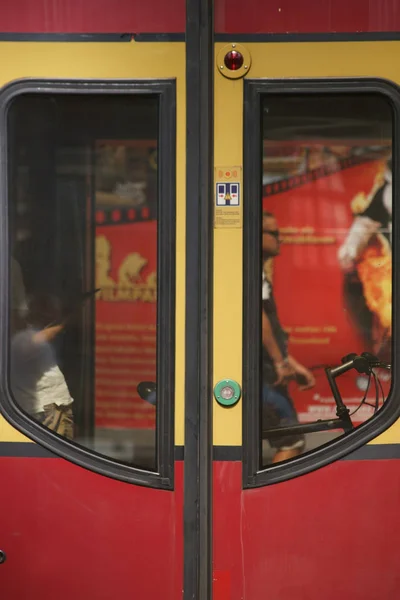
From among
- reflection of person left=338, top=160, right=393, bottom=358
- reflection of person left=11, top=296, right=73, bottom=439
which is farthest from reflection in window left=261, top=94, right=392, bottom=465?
reflection of person left=11, top=296, right=73, bottom=439

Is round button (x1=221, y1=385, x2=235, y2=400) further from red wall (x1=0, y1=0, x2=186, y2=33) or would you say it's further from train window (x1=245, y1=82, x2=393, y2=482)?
red wall (x1=0, y1=0, x2=186, y2=33)

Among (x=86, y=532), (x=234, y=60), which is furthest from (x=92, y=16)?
(x=86, y=532)

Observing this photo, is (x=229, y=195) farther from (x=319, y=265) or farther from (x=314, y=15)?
(x=314, y=15)

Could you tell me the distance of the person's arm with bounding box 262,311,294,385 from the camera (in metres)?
2.32

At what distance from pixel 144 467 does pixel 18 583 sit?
0.56m

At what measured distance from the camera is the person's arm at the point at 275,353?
2.32 m

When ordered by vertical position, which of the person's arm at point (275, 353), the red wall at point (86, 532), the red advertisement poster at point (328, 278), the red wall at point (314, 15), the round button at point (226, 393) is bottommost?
the red wall at point (86, 532)

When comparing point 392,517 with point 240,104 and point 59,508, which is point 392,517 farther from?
point 240,104

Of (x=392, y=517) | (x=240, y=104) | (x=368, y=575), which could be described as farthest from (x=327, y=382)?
(x=240, y=104)

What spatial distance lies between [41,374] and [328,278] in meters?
0.97

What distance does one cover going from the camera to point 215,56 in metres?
2.29

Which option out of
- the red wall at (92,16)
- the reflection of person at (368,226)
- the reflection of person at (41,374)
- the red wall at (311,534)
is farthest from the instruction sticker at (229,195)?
the red wall at (311,534)

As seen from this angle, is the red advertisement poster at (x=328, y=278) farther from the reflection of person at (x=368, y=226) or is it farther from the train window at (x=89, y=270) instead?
the train window at (x=89, y=270)

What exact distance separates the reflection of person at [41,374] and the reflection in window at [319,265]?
2.13 feet
